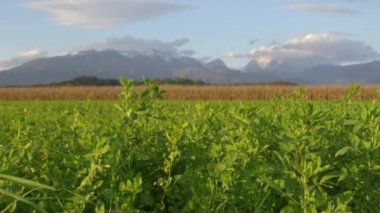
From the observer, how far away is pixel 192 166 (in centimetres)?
316

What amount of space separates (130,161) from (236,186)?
0.59 m

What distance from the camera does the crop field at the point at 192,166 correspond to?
261 centimetres

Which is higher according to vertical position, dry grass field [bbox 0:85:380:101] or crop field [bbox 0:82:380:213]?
crop field [bbox 0:82:380:213]

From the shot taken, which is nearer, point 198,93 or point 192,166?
point 192,166

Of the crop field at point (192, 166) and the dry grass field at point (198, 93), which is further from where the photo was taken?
the dry grass field at point (198, 93)

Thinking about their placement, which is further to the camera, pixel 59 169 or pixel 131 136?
pixel 131 136

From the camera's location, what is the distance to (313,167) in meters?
2.70

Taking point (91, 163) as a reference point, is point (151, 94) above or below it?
above

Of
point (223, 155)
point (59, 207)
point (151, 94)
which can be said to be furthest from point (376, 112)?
point (59, 207)

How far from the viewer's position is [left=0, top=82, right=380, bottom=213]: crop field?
261 centimetres

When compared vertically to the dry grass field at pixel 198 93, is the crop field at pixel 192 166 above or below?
above

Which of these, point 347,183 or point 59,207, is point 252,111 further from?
point 59,207

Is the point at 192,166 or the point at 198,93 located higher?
the point at 192,166

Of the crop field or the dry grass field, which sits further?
the dry grass field
